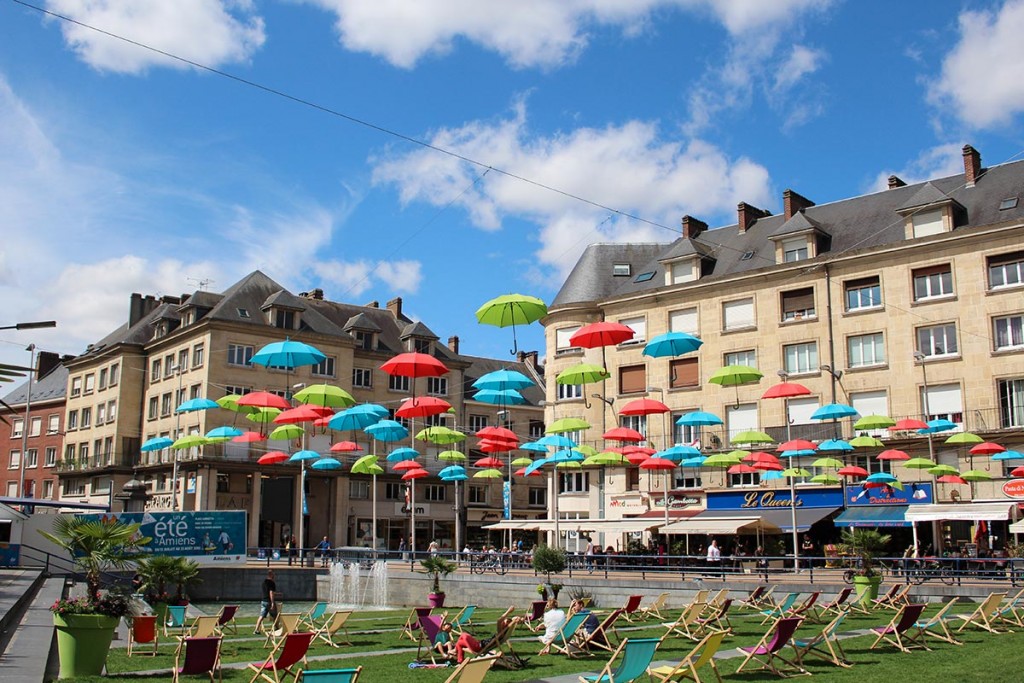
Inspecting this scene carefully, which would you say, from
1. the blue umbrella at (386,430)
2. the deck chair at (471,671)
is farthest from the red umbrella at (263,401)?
the deck chair at (471,671)

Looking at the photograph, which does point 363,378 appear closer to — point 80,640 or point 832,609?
point 832,609

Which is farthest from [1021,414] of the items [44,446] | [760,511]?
[44,446]

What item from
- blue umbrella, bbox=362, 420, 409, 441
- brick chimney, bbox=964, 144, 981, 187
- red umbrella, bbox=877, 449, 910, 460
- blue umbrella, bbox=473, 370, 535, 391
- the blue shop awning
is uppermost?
brick chimney, bbox=964, 144, 981, 187

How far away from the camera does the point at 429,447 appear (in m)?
59.6

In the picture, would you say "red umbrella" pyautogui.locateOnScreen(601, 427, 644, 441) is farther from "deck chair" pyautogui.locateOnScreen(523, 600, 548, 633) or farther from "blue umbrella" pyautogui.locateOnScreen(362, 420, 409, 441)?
"deck chair" pyautogui.locateOnScreen(523, 600, 548, 633)

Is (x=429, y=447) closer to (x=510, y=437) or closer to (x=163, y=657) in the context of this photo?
(x=510, y=437)

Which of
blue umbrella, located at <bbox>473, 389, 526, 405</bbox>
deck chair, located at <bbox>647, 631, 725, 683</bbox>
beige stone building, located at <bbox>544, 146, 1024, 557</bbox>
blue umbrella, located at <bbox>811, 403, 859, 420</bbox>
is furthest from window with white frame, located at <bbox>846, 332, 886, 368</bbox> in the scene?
deck chair, located at <bbox>647, 631, 725, 683</bbox>

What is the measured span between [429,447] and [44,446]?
92.7 ft

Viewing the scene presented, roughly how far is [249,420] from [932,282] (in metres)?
32.3

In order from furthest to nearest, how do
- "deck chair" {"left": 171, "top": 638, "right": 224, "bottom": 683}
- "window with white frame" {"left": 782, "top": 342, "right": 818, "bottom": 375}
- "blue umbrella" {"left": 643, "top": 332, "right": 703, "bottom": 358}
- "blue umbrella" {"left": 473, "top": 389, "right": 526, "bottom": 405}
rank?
"window with white frame" {"left": 782, "top": 342, "right": 818, "bottom": 375} < "blue umbrella" {"left": 473, "top": 389, "right": 526, "bottom": 405} < "blue umbrella" {"left": 643, "top": 332, "right": 703, "bottom": 358} < "deck chair" {"left": 171, "top": 638, "right": 224, "bottom": 683}

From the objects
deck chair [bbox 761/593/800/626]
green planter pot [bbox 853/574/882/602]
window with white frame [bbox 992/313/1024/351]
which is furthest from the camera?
window with white frame [bbox 992/313/1024/351]

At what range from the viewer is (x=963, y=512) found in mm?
30312

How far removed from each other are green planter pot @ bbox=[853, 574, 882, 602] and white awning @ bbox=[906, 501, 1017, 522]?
11.4m

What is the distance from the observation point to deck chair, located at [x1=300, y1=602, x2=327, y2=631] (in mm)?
17281
